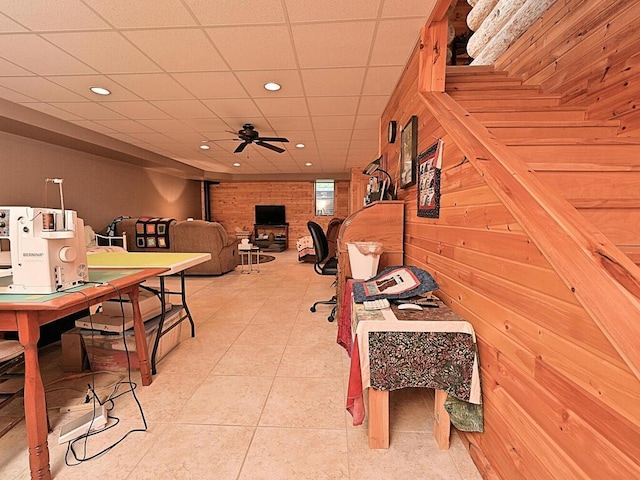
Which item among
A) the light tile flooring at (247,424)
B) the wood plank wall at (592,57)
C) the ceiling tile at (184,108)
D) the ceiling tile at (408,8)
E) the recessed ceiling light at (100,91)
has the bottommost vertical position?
the light tile flooring at (247,424)

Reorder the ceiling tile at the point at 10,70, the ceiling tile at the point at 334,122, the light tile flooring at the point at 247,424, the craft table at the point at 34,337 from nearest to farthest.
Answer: the craft table at the point at 34,337 < the light tile flooring at the point at 247,424 < the ceiling tile at the point at 10,70 < the ceiling tile at the point at 334,122

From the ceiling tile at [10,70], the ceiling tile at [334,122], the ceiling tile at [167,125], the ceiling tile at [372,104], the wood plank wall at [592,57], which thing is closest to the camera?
the wood plank wall at [592,57]

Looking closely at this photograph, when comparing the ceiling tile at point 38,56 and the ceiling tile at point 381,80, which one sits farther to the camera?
the ceiling tile at point 381,80

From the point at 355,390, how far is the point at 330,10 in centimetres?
219

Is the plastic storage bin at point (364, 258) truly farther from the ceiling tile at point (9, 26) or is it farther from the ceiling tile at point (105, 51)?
the ceiling tile at point (9, 26)

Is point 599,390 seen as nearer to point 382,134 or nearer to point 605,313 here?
Answer: point 605,313

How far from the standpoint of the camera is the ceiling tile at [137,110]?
3.49 metres

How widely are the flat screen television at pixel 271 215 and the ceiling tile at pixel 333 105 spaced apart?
6.02m

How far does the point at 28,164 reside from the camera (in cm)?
439

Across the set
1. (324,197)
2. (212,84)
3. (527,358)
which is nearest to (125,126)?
(212,84)

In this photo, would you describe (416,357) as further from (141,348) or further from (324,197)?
(324,197)

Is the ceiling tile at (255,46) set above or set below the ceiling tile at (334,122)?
below

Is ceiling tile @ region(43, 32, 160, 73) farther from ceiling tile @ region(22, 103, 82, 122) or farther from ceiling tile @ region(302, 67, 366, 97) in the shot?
ceiling tile @ region(22, 103, 82, 122)

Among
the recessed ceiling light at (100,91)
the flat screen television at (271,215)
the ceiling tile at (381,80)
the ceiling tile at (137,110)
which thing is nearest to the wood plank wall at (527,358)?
the ceiling tile at (381,80)
